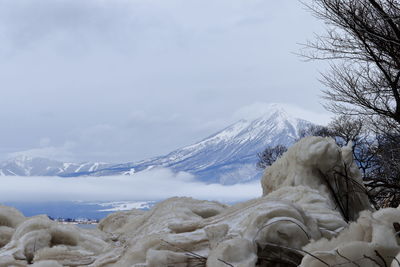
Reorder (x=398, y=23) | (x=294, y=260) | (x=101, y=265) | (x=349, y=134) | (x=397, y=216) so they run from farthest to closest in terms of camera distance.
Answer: (x=349, y=134) → (x=398, y=23) → (x=101, y=265) → (x=294, y=260) → (x=397, y=216)

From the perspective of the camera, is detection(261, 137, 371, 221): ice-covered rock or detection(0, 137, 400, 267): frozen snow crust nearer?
detection(0, 137, 400, 267): frozen snow crust

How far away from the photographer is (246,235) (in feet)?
5.59

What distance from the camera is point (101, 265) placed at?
6.73ft

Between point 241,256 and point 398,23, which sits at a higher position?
point 398,23

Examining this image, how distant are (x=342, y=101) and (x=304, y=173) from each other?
516 inches

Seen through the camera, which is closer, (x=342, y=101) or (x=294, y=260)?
(x=294, y=260)

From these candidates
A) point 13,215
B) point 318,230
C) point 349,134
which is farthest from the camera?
point 349,134

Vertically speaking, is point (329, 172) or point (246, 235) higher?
point (329, 172)

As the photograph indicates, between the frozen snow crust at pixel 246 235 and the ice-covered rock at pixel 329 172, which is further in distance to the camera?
the ice-covered rock at pixel 329 172

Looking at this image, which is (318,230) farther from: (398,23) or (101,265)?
(398,23)

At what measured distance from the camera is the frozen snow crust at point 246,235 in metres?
1.42

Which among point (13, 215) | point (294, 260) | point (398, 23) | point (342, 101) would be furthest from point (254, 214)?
point (342, 101)

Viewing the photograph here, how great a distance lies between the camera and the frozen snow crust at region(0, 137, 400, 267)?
1.42 metres

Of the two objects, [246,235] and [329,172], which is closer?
[246,235]
